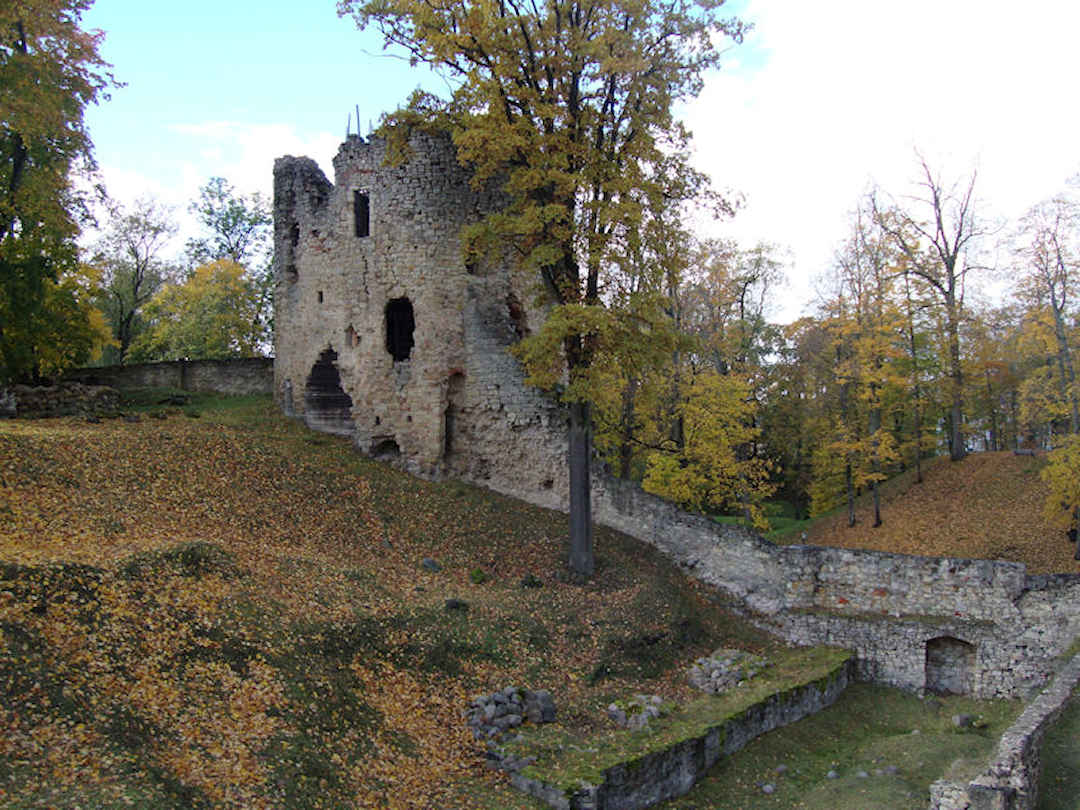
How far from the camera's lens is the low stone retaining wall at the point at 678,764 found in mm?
9516

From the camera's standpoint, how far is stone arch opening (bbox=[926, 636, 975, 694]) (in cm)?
1562

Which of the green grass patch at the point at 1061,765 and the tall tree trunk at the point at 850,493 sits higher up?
the tall tree trunk at the point at 850,493

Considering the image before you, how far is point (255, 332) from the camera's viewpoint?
34.8m

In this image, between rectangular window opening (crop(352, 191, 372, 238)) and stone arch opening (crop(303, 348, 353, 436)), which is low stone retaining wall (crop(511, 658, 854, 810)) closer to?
stone arch opening (crop(303, 348, 353, 436))

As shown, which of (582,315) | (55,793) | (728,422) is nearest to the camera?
(55,793)

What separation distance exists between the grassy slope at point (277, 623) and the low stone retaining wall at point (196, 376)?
17.6ft

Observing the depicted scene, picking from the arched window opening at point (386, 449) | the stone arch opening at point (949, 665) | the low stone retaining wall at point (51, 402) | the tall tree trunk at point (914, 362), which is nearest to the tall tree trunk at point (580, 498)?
the arched window opening at point (386, 449)

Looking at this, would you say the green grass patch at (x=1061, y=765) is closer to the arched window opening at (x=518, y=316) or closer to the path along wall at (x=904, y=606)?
the path along wall at (x=904, y=606)

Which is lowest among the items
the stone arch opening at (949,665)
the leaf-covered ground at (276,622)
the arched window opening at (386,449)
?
the stone arch opening at (949,665)

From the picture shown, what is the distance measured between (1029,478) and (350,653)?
77.8 feet

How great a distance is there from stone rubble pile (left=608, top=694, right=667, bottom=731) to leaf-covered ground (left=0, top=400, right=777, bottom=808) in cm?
39

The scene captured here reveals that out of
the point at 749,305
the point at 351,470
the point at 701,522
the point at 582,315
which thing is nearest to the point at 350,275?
the point at 351,470

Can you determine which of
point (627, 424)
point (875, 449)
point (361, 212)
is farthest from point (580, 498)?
point (875, 449)

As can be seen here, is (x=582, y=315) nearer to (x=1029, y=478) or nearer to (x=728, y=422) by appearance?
(x=728, y=422)
